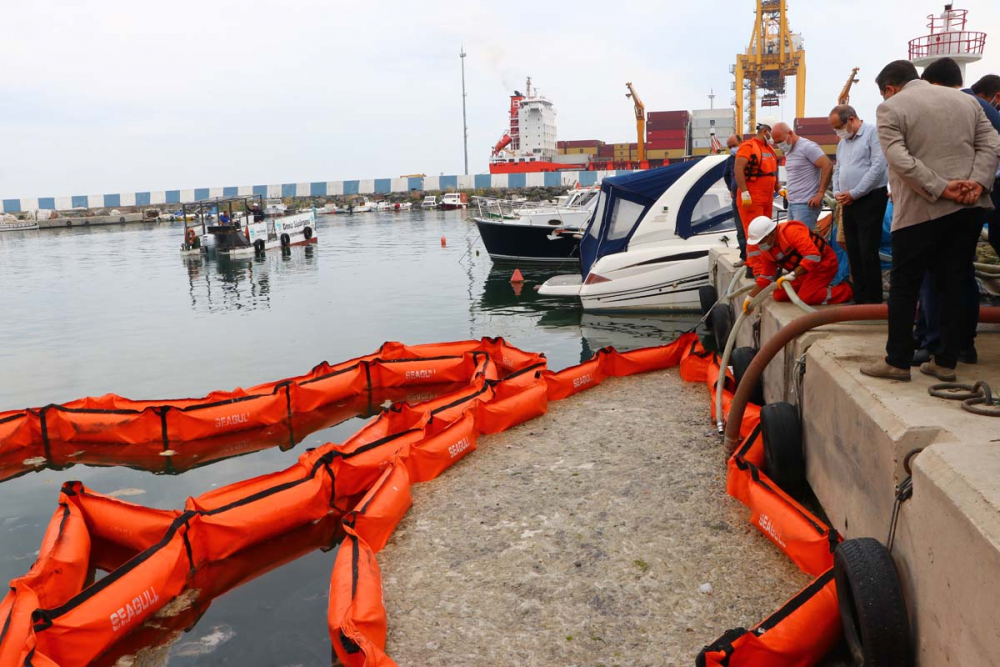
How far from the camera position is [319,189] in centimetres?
8669

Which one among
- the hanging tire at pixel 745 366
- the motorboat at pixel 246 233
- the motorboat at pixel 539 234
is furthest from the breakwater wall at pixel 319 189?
the hanging tire at pixel 745 366

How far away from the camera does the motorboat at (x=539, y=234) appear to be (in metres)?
23.6

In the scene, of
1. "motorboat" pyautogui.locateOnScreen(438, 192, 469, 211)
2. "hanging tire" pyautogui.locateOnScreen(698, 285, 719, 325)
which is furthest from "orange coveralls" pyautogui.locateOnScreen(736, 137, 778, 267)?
"motorboat" pyautogui.locateOnScreen(438, 192, 469, 211)

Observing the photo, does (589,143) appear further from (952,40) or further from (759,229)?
(759,229)

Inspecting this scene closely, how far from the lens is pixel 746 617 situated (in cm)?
408

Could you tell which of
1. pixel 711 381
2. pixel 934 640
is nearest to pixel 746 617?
pixel 934 640

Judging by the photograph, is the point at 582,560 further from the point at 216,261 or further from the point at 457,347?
the point at 216,261

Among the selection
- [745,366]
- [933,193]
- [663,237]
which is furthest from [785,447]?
[663,237]

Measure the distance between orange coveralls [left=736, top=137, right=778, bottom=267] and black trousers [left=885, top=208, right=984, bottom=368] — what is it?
5415 millimetres

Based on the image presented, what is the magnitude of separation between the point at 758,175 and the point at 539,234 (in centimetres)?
1471

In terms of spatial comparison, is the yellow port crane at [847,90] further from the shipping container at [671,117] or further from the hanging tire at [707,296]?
the shipping container at [671,117]

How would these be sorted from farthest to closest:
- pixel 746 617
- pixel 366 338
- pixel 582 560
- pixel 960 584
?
pixel 366 338
pixel 582 560
pixel 746 617
pixel 960 584

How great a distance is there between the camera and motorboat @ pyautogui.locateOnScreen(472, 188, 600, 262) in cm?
2359

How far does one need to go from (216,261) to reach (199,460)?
25.9m
